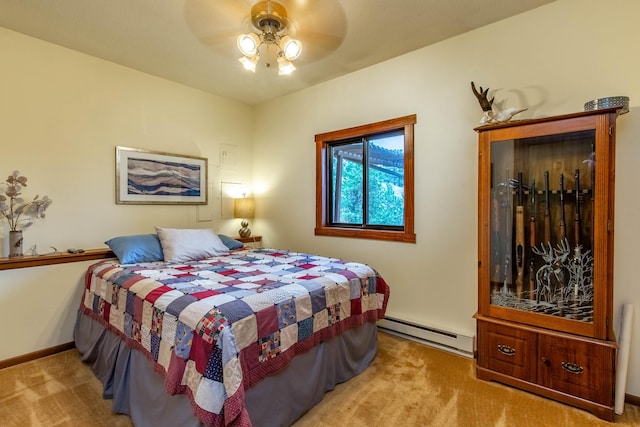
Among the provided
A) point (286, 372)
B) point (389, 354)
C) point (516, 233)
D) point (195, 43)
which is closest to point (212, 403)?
point (286, 372)

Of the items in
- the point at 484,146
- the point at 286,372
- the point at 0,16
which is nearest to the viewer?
the point at 286,372

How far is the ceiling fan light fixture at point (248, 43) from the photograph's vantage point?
1997mm

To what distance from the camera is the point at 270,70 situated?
3.23 m

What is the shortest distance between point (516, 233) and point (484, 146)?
65 cm

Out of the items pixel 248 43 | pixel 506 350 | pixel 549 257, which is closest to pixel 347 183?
pixel 248 43

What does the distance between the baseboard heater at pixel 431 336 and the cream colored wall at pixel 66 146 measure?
259cm

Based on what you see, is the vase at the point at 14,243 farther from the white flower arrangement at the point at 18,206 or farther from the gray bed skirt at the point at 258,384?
the gray bed skirt at the point at 258,384

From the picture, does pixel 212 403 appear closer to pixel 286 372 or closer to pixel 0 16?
pixel 286 372

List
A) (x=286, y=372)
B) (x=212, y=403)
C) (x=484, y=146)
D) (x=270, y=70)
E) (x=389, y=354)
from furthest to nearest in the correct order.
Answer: (x=270, y=70) < (x=389, y=354) < (x=484, y=146) < (x=286, y=372) < (x=212, y=403)

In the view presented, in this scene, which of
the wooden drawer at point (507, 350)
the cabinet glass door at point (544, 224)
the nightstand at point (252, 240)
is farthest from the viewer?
the nightstand at point (252, 240)

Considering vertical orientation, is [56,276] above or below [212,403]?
above

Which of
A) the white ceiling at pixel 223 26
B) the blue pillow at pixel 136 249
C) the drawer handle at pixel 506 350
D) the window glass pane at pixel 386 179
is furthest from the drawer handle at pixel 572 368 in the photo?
the blue pillow at pixel 136 249

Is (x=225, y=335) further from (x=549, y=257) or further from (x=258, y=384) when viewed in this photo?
(x=549, y=257)

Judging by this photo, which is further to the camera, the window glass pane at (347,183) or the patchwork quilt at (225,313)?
the window glass pane at (347,183)
